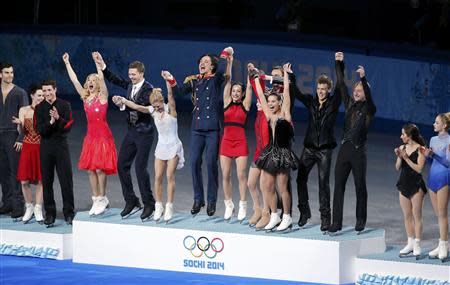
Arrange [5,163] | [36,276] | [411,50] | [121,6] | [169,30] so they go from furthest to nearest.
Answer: [121,6], [169,30], [411,50], [5,163], [36,276]

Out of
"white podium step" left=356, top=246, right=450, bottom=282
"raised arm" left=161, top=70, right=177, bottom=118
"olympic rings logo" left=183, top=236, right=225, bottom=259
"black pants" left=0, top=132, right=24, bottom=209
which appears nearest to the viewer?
"white podium step" left=356, top=246, right=450, bottom=282

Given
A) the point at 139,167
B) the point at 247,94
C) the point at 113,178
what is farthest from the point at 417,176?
the point at 113,178

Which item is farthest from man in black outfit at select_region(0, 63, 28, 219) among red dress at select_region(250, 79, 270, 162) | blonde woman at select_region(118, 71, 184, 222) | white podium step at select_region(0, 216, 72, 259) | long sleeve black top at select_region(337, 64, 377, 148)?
long sleeve black top at select_region(337, 64, 377, 148)

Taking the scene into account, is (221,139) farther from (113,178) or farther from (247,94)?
(113,178)

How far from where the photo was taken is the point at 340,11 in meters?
29.8

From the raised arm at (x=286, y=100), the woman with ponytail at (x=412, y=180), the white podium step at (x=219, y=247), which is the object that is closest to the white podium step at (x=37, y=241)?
the white podium step at (x=219, y=247)

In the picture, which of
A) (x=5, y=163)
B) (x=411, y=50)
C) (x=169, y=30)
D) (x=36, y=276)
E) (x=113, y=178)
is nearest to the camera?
(x=36, y=276)

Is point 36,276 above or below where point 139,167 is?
below

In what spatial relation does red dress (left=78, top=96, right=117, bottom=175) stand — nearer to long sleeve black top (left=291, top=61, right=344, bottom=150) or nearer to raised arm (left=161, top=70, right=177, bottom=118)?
raised arm (left=161, top=70, right=177, bottom=118)

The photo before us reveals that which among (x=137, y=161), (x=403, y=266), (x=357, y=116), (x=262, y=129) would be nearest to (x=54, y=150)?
(x=137, y=161)

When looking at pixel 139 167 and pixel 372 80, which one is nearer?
pixel 139 167

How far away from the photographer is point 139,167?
57.5 feet

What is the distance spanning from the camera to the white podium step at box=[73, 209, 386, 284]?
16.1 metres

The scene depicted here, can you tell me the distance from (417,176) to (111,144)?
13.0 ft
